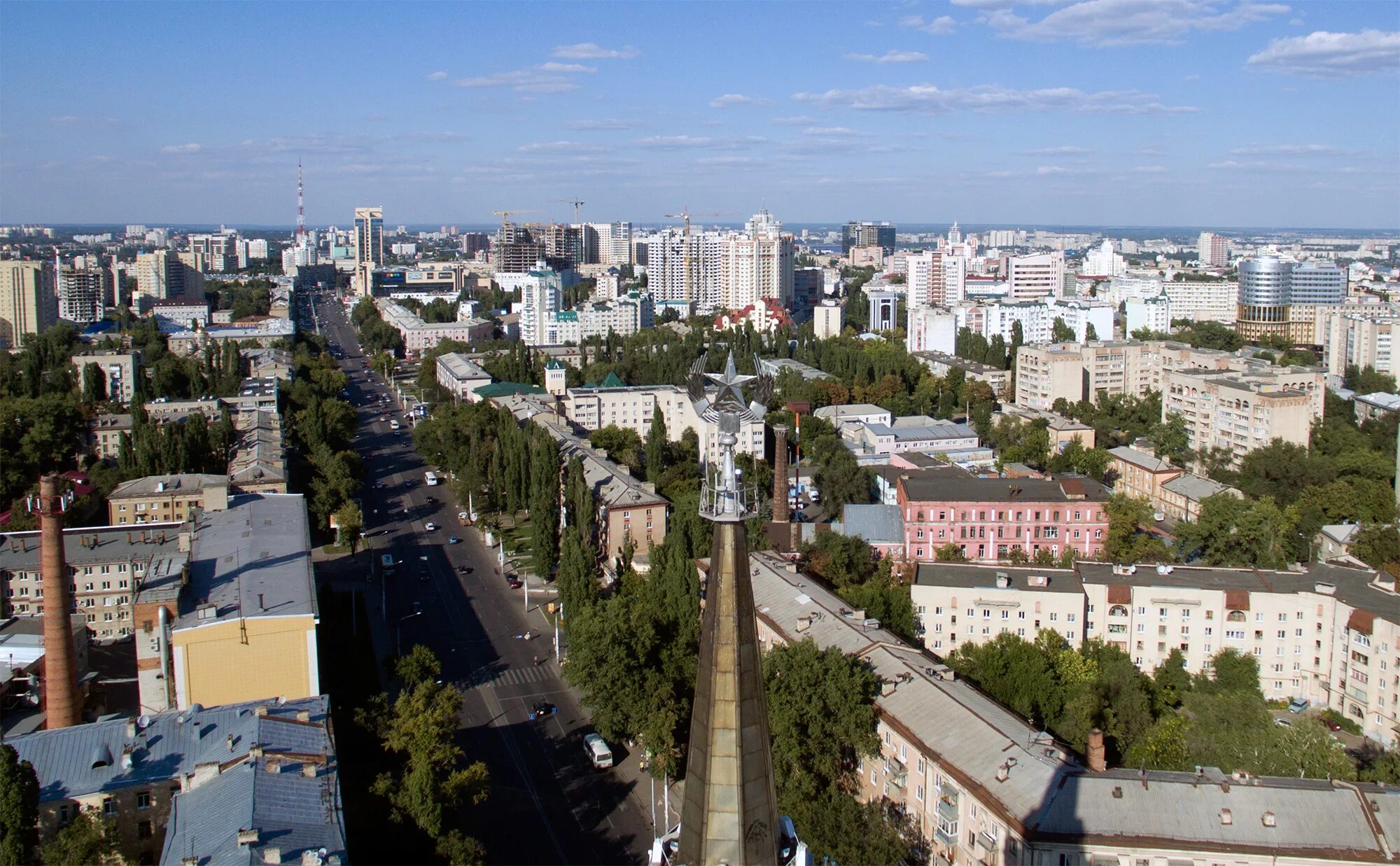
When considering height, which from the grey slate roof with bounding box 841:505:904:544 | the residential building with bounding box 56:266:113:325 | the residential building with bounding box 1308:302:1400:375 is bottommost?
the grey slate roof with bounding box 841:505:904:544

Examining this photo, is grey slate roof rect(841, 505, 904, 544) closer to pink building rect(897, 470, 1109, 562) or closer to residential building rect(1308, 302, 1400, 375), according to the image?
pink building rect(897, 470, 1109, 562)

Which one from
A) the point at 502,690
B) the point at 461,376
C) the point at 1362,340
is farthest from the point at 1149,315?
the point at 502,690

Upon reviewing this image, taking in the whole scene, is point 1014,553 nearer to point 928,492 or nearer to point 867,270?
point 928,492

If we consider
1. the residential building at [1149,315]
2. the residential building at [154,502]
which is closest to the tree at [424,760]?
the residential building at [154,502]

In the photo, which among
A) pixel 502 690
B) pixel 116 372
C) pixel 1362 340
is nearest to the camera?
pixel 502 690

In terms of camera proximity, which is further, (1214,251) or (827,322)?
(1214,251)

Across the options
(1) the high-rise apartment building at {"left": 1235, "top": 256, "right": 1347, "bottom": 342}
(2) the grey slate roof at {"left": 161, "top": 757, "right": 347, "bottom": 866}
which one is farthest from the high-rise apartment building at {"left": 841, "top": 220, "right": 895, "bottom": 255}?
(2) the grey slate roof at {"left": 161, "top": 757, "right": 347, "bottom": 866}

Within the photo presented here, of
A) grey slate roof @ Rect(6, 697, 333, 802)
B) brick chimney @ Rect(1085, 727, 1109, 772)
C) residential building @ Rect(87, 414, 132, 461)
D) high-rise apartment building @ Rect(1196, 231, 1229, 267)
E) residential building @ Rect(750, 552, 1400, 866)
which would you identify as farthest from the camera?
high-rise apartment building @ Rect(1196, 231, 1229, 267)

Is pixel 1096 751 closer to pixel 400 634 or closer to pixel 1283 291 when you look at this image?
pixel 400 634
